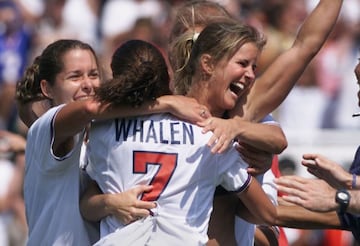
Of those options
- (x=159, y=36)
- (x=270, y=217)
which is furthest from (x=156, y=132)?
(x=159, y=36)

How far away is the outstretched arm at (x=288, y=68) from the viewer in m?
4.98

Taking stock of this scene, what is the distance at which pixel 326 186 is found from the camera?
16.6ft

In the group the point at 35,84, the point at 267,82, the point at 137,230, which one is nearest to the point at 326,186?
the point at 267,82

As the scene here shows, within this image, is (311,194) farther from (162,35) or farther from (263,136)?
(162,35)

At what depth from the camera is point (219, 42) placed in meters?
4.84

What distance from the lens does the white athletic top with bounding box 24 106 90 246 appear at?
16.4 ft

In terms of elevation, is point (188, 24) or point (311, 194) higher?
point (188, 24)

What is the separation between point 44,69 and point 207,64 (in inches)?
38.5

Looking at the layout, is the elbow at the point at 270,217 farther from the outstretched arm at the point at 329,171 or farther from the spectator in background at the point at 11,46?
the spectator in background at the point at 11,46

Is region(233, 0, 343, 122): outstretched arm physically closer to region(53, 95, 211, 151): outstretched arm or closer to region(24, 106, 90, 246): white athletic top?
region(53, 95, 211, 151): outstretched arm

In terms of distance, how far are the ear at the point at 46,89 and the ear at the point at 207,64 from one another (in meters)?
0.91

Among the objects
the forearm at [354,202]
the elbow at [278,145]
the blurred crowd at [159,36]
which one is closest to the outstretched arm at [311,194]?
the forearm at [354,202]

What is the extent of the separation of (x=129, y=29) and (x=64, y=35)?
0.70 meters

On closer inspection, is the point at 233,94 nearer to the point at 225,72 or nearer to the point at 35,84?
the point at 225,72
